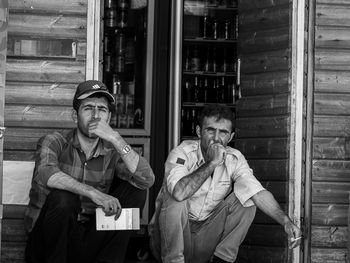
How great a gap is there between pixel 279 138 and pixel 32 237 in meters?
1.94

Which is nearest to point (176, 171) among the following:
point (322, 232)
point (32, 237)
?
point (32, 237)

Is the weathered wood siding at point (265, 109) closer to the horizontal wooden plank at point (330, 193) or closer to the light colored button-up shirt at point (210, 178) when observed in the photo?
the horizontal wooden plank at point (330, 193)

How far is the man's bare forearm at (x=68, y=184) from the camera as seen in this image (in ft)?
15.2

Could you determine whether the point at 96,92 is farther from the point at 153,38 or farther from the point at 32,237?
the point at 153,38

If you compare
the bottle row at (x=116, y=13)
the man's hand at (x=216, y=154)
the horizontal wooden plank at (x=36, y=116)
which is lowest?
the man's hand at (x=216, y=154)

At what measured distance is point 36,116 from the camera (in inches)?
216

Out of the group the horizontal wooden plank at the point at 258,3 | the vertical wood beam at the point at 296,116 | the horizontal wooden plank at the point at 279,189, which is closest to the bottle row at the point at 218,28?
the horizontal wooden plank at the point at 258,3

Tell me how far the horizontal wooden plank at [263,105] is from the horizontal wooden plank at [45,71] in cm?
129

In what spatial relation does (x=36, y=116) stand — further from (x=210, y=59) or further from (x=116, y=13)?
(x=210, y=59)

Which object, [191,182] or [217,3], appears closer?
[191,182]

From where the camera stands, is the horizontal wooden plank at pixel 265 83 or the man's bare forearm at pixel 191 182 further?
the horizontal wooden plank at pixel 265 83

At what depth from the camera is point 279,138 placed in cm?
584

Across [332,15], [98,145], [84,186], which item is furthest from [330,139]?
[84,186]

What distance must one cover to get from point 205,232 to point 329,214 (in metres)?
1.13
